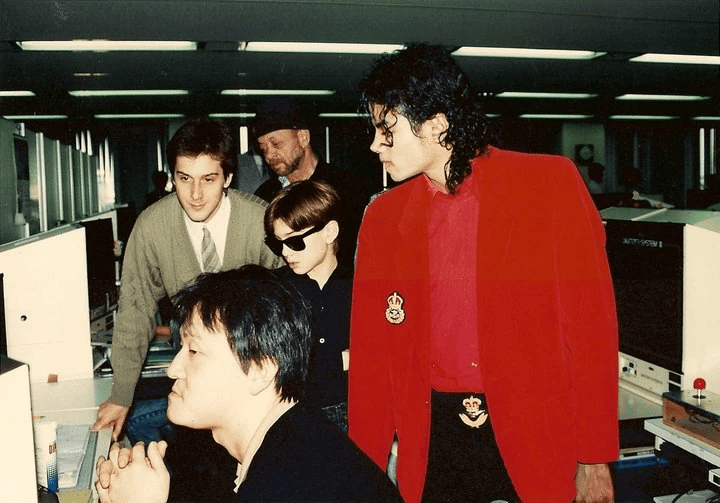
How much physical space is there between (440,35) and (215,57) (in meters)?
2.01

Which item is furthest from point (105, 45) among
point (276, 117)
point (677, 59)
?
point (677, 59)

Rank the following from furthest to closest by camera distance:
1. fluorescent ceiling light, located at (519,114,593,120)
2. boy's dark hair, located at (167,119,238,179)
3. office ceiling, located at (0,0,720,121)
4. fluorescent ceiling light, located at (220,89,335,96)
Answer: fluorescent ceiling light, located at (519,114,593,120), fluorescent ceiling light, located at (220,89,335,96), office ceiling, located at (0,0,720,121), boy's dark hair, located at (167,119,238,179)

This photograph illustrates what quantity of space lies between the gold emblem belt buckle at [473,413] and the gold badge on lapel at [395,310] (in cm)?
26

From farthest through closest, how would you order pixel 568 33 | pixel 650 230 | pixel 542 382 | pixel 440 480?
pixel 568 33 → pixel 650 230 → pixel 440 480 → pixel 542 382

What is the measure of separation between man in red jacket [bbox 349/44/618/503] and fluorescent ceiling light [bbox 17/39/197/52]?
3733mm

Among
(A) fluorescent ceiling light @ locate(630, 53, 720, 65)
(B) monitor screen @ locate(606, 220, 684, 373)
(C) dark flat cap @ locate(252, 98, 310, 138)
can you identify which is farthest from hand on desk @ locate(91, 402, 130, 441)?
(A) fluorescent ceiling light @ locate(630, 53, 720, 65)

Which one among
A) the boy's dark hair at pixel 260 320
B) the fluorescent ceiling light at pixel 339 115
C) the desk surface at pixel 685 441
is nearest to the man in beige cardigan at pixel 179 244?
the boy's dark hair at pixel 260 320

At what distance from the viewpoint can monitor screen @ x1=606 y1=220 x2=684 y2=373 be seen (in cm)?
177

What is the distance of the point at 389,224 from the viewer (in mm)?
1640

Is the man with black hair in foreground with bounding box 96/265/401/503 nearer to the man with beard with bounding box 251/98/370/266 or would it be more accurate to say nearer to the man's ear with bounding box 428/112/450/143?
the man's ear with bounding box 428/112/450/143

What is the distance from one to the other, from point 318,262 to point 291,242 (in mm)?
107

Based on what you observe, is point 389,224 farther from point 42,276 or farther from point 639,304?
point 42,276

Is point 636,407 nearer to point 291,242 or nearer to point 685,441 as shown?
point 685,441

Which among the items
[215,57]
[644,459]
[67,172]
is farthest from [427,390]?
[67,172]
